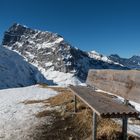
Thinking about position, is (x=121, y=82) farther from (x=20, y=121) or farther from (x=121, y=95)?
(x=20, y=121)

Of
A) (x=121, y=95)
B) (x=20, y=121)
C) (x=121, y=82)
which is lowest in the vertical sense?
(x=20, y=121)

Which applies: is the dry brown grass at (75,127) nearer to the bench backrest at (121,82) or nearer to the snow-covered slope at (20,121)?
the snow-covered slope at (20,121)

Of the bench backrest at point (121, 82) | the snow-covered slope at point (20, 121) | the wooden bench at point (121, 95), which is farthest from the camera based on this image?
the snow-covered slope at point (20, 121)

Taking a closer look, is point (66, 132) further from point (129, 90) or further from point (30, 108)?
point (30, 108)

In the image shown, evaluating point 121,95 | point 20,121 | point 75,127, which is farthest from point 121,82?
point 20,121

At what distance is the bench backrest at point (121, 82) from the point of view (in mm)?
7684

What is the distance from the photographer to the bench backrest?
768 centimetres

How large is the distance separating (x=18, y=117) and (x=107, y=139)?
5.30 meters

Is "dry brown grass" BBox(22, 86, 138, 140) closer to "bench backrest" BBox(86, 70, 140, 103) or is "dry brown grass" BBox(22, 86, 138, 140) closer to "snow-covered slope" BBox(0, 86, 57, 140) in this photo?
"snow-covered slope" BBox(0, 86, 57, 140)

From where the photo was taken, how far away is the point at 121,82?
894cm

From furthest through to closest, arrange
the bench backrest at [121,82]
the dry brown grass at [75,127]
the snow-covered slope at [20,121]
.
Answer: the snow-covered slope at [20,121] → the dry brown grass at [75,127] → the bench backrest at [121,82]

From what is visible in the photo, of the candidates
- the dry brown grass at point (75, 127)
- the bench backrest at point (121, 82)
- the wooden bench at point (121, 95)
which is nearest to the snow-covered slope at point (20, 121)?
the dry brown grass at point (75, 127)

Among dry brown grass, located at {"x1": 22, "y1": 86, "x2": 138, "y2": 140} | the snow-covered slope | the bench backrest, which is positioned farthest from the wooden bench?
the snow-covered slope

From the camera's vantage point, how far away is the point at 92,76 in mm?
13719
